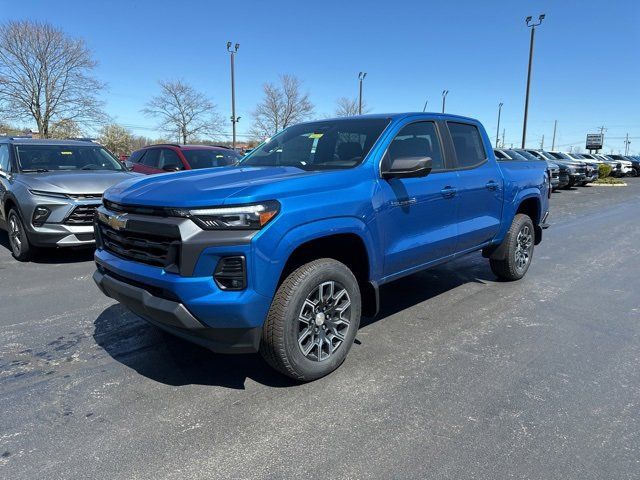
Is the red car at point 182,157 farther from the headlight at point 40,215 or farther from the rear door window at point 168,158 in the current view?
the headlight at point 40,215

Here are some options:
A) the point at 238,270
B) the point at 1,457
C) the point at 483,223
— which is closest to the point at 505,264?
the point at 483,223

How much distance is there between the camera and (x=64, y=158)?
7.45m

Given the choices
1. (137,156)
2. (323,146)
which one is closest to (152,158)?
(137,156)

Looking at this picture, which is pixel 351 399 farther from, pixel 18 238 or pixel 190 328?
pixel 18 238

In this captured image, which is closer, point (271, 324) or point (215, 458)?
point (215, 458)

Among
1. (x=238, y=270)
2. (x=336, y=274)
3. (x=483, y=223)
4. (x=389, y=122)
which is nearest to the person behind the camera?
(x=238, y=270)

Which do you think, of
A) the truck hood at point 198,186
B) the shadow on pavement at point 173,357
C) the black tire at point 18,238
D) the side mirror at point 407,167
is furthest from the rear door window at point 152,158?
the side mirror at point 407,167

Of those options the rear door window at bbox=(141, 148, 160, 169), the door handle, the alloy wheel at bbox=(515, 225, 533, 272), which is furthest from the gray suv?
the alloy wheel at bbox=(515, 225, 533, 272)

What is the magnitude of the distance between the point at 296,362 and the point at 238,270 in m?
0.78

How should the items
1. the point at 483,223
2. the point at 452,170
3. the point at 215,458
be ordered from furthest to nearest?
1. the point at 483,223
2. the point at 452,170
3. the point at 215,458

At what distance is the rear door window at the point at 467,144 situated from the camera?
4727 millimetres

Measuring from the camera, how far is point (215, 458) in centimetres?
246

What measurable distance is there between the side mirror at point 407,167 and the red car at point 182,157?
6.91 meters

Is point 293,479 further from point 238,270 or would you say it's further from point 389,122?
point 389,122
